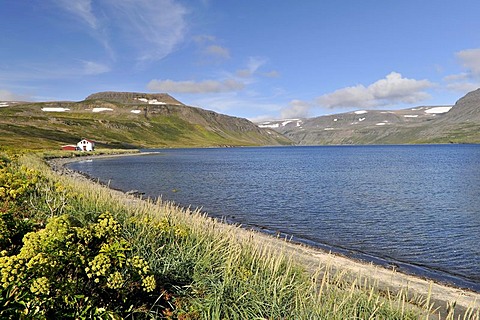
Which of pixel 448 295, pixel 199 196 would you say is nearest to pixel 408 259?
pixel 448 295

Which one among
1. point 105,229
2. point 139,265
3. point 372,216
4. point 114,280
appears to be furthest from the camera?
point 372,216

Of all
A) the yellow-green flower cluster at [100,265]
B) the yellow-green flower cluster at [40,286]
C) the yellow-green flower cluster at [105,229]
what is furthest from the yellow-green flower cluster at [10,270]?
the yellow-green flower cluster at [105,229]

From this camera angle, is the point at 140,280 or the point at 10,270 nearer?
the point at 10,270

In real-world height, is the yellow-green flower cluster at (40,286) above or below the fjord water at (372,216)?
above

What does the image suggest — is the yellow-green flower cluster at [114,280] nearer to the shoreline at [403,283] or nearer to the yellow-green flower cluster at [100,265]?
the yellow-green flower cluster at [100,265]

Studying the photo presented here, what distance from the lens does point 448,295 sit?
1318 centimetres

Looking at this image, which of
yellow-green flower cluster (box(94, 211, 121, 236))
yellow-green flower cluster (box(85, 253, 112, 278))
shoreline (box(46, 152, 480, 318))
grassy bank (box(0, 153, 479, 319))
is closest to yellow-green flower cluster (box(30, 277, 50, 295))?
grassy bank (box(0, 153, 479, 319))

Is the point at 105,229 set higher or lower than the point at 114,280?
higher

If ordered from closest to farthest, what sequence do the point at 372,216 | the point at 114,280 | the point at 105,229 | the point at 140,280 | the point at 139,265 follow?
1. the point at 114,280
2. the point at 139,265
3. the point at 105,229
4. the point at 140,280
5. the point at 372,216

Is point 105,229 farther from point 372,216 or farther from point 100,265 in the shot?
point 372,216

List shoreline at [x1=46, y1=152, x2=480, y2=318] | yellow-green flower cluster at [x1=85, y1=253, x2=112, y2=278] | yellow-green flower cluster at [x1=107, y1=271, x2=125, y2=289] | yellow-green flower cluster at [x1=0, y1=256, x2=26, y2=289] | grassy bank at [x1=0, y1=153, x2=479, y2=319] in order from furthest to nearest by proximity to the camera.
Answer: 1. shoreline at [x1=46, y1=152, x2=480, y2=318]
2. yellow-green flower cluster at [x1=107, y1=271, x2=125, y2=289]
3. yellow-green flower cluster at [x1=85, y1=253, x2=112, y2=278]
4. grassy bank at [x1=0, y1=153, x2=479, y2=319]
5. yellow-green flower cluster at [x1=0, y1=256, x2=26, y2=289]

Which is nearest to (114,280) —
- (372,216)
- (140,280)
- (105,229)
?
(105,229)

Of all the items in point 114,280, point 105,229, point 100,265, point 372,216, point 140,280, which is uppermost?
point 105,229

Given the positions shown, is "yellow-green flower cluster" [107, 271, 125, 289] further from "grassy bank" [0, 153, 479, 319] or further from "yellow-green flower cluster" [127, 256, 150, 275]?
"yellow-green flower cluster" [127, 256, 150, 275]
